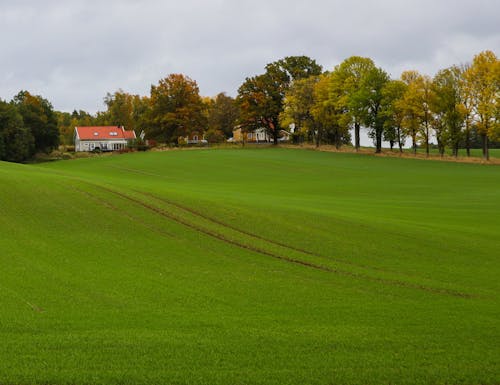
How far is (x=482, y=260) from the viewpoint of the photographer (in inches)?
758

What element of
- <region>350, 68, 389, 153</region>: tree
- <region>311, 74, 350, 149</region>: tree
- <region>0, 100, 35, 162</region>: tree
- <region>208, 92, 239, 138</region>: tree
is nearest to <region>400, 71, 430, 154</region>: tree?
<region>350, 68, 389, 153</region>: tree

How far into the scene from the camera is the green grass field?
9.29 metres

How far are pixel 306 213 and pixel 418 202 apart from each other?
43.5 feet

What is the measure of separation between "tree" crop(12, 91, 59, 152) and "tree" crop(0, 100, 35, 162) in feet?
12.8

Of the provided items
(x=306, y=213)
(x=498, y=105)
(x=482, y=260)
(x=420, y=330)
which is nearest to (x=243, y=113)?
(x=498, y=105)

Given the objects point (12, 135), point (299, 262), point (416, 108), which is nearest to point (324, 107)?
point (416, 108)

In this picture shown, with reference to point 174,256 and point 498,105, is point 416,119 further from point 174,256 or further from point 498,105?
point 174,256

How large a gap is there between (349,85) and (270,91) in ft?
73.5

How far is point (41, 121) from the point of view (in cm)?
9025

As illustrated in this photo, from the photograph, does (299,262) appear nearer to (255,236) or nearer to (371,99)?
(255,236)

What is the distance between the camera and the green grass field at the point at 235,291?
9.29 meters

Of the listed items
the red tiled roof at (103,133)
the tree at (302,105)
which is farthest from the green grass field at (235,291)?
the red tiled roof at (103,133)

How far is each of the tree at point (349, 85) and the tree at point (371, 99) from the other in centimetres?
50

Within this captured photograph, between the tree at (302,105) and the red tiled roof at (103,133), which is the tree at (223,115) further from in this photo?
the tree at (302,105)
